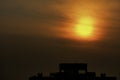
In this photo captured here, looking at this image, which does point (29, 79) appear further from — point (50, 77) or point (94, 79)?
point (94, 79)

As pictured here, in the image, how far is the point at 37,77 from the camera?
80062mm

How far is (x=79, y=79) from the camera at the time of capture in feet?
256

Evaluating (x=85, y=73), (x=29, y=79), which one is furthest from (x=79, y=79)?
(x=29, y=79)

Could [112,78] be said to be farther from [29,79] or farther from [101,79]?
[29,79]

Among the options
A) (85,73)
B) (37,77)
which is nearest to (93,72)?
(85,73)

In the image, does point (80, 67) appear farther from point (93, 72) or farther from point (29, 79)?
point (29, 79)

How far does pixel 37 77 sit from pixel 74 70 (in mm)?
5008

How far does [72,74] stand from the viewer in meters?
78.9

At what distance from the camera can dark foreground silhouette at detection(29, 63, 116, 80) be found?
7831 centimetres

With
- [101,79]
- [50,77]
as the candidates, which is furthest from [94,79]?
[50,77]

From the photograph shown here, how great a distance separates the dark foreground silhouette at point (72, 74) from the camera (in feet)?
257

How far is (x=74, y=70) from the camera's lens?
7969 cm

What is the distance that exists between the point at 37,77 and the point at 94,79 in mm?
7660

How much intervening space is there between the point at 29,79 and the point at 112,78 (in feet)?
36.7
